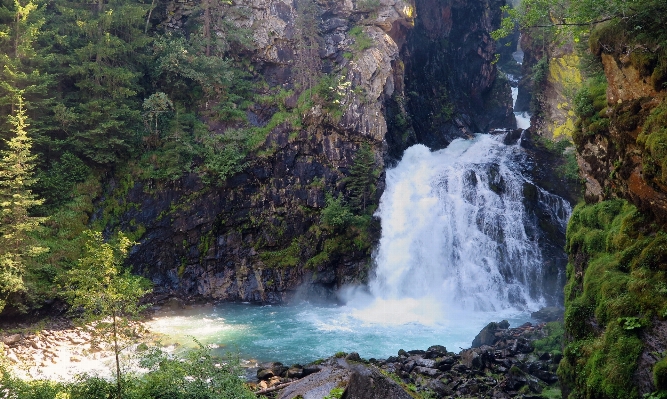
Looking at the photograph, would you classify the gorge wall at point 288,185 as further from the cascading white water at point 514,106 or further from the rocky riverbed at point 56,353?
the cascading white water at point 514,106

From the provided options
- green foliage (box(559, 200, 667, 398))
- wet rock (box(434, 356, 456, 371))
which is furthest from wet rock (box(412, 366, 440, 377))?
green foliage (box(559, 200, 667, 398))

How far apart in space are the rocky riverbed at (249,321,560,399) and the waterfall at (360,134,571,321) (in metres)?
5.64

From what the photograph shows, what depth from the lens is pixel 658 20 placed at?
9828 millimetres

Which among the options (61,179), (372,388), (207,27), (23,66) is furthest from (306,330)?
(207,27)

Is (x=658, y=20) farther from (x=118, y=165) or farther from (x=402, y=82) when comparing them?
(x=118, y=165)

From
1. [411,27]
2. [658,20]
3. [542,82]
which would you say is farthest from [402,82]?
[658,20]

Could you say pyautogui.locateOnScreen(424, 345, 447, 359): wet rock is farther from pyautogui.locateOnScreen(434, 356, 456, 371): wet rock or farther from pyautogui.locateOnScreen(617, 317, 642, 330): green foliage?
pyautogui.locateOnScreen(617, 317, 642, 330): green foliage

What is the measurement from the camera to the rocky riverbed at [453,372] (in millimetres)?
10880

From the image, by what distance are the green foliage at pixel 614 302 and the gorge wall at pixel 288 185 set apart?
14645 mm

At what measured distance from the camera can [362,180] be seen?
2506 centimetres

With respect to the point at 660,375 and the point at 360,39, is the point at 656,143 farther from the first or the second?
the point at 360,39

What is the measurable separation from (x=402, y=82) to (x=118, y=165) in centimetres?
1907

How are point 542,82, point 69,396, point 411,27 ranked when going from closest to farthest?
point 69,396 → point 542,82 → point 411,27

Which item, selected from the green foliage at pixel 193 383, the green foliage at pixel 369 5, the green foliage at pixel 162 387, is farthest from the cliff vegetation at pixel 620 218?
the green foliage at pixel 369 5
